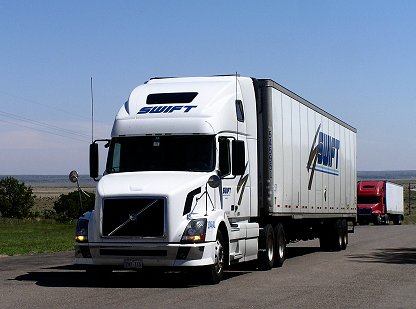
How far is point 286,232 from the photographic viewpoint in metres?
23.8

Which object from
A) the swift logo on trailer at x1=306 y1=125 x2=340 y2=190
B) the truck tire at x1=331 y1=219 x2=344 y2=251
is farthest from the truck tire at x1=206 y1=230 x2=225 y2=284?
the truck tire at x1=331 y1=219 x2=344 y2=251

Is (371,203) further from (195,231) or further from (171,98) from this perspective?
(195,231)

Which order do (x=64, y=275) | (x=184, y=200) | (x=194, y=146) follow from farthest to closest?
(x=64, y=275)
(x=194, y=146)
(x=184, y=200)

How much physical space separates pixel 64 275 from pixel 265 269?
14.4 feet

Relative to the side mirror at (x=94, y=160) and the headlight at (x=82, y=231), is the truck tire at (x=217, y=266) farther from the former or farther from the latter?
the side mirror at (x=94, y=160)

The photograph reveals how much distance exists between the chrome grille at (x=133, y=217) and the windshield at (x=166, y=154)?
120 cm

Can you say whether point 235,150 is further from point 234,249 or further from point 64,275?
point 64,275

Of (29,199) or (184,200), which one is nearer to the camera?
(184,200)

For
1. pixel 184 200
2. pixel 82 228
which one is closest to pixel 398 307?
pixel 184 200

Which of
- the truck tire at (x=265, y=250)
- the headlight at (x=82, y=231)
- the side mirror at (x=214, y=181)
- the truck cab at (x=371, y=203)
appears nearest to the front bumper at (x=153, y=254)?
the headlight at (x=82, y=231)

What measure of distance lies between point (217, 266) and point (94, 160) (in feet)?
11.0

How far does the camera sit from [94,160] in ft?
59.5

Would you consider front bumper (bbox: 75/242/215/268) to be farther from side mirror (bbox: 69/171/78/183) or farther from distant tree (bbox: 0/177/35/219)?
distant tree (bbox: 0/177/35/219)

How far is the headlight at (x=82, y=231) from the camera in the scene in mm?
16562
